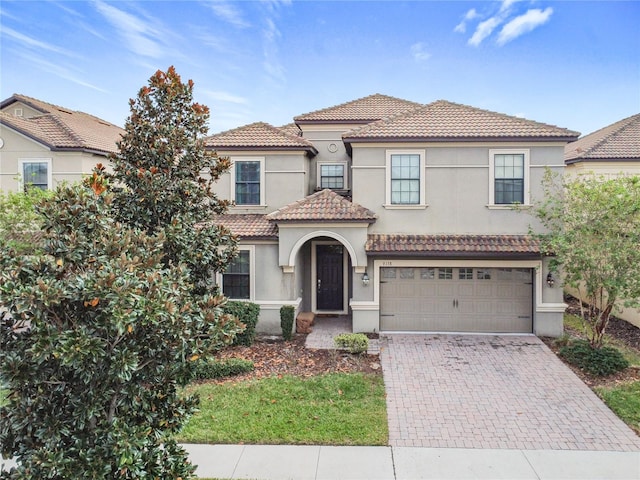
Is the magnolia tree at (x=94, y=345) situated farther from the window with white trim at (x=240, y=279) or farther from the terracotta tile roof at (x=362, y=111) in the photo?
the terracotta tile roof at (x=362, y=111)

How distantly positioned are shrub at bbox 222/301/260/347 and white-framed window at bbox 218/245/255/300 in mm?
786

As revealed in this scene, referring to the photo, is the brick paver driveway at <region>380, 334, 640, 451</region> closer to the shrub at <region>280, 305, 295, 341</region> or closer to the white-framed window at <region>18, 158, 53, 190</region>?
the shrub at <region>280, 305, 295, 341</region>

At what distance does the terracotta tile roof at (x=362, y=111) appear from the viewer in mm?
19031

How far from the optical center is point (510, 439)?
7629 millimetres

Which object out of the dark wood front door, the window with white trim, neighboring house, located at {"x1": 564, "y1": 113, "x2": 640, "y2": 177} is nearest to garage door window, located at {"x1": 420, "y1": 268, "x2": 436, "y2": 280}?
the dark wood front door

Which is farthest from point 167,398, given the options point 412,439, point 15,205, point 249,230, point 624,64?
point 624,64

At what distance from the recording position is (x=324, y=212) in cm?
1425

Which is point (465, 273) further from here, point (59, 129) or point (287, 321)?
point (59, 129)

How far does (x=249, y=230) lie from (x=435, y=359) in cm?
753

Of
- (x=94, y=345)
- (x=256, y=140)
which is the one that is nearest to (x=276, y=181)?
(x=256, y=140)

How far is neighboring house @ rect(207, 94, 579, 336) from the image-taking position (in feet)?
45.7

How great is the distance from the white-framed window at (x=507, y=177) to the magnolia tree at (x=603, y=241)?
2168 millimetres

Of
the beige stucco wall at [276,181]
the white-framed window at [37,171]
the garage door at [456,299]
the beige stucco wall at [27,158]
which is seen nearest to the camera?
the garage door at [456,299]

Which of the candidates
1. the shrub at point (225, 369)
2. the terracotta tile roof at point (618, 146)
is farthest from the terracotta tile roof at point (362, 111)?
the shrub at point (225, 369)
